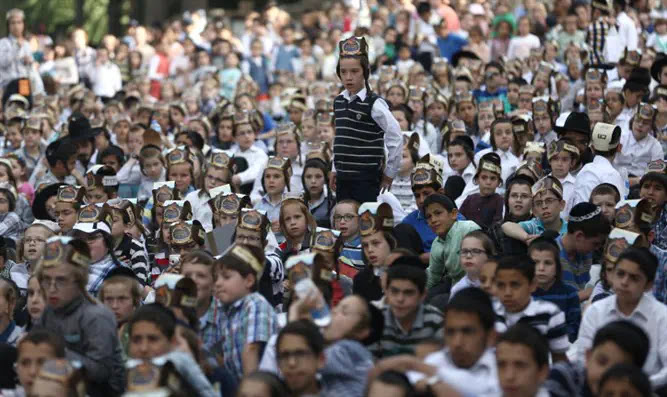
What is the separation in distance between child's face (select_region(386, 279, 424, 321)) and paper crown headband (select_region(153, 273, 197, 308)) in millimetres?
1263

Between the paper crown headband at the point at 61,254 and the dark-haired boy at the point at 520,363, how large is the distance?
9.47 ft

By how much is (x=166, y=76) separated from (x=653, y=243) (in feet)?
47.7

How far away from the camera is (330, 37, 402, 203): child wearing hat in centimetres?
1050

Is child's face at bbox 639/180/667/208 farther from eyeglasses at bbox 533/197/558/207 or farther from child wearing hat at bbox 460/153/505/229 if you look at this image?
child wearing hat at bbox 460/153/505/229

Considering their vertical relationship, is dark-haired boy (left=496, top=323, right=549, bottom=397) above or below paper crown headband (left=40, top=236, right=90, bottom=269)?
below

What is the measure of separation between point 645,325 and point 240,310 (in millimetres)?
2278

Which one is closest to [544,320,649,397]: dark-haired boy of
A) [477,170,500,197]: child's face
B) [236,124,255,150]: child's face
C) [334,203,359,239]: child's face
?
[334,203,359,239]: child's face

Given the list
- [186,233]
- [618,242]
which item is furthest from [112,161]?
[618,242]

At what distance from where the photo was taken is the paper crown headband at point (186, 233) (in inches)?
410

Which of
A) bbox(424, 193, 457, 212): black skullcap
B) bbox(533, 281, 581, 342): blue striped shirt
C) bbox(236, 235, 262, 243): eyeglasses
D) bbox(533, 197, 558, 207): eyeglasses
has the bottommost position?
bbox(533, 281, 581, 342): blue striped shirt

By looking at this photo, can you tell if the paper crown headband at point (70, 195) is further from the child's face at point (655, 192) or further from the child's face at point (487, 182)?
the child's face at point (655, 192)

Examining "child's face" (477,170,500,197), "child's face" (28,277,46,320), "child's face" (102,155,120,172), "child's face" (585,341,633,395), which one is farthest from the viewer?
"child's face" (102,155,120,172)

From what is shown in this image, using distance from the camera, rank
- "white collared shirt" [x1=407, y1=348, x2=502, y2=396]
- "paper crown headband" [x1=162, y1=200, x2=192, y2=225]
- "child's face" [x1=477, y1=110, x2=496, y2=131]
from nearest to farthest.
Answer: "white collared shirt" [x1=407, y1=348, x2=502, y2=396], "paper crown headband" [x1=162, y1=200, x2=192, y2=225], "child's face" [x1=477, y1=110, x2=496, y2=131]

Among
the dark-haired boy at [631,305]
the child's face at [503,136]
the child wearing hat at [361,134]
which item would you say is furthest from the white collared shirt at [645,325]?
the child's face at [503,136]
